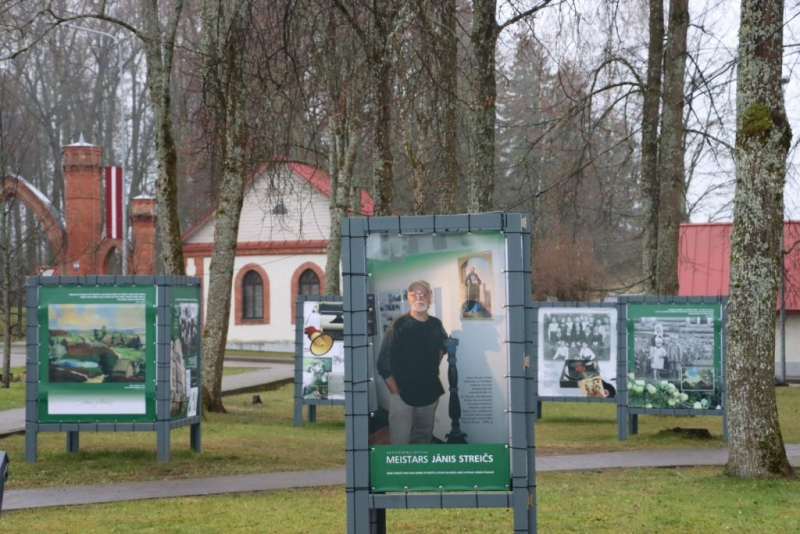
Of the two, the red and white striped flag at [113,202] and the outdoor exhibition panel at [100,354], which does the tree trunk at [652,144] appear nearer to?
the outdoor exhibition panel at [100,354]

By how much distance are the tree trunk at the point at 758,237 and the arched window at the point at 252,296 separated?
4502 cm

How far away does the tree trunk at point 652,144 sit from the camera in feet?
82.2

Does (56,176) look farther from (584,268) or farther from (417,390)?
(417,390)

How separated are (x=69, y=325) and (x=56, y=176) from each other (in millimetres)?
51994

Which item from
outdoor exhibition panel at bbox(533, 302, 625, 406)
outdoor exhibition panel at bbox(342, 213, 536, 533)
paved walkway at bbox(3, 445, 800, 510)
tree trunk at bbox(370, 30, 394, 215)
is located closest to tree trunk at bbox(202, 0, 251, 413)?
tree trunk at bbox(370, 30, 394, 215)

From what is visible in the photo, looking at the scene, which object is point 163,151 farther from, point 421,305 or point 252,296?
point 252,296

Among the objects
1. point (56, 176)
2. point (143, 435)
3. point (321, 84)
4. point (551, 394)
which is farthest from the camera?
point (56, 176)

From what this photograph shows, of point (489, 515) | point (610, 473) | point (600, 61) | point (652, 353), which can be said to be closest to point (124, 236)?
point (600, 61)

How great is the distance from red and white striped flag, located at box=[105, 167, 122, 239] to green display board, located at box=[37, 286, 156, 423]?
27206mm

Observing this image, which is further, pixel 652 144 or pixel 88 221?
pixel 88 221

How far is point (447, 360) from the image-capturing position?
7836mm

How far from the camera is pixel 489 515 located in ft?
36.2

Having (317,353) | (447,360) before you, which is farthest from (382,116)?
(447,360)

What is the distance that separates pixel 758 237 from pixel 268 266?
4473 cm
